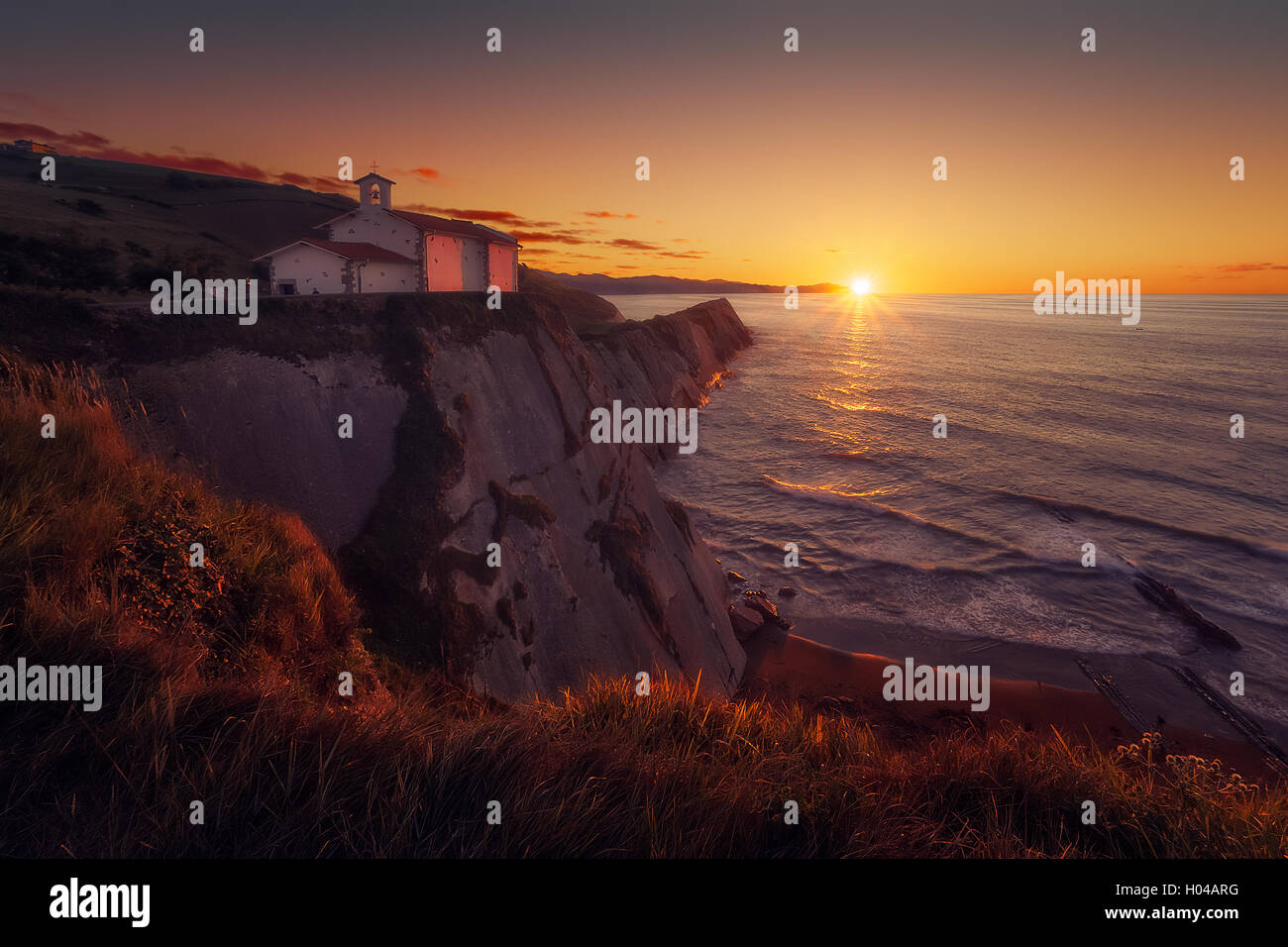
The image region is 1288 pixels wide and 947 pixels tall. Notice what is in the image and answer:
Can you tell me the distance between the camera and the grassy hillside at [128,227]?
3061 centimetres

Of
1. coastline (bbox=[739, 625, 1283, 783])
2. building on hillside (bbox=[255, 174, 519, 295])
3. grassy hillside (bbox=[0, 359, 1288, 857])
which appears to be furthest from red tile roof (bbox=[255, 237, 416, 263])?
coastline (bbox=[739, 625, 1283, 783])

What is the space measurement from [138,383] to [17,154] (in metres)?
138

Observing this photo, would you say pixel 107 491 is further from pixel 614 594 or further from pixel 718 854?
pixel 614 594

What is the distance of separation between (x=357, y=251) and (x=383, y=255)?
1.07 metres

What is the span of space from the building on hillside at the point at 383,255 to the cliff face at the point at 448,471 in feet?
33.6

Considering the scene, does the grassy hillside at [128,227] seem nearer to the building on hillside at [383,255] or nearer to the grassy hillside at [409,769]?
the building on hillside at [383,255]

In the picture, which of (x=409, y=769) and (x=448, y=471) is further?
(x=448, y=471)

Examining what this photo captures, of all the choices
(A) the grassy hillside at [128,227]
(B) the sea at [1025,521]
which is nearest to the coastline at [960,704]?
(B) the sea at [1025,521]

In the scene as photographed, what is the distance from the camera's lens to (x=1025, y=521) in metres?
30.1

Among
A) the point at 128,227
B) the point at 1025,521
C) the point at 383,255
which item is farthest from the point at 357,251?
the point at 128,227

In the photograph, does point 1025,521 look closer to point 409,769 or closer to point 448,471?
point 448,471
